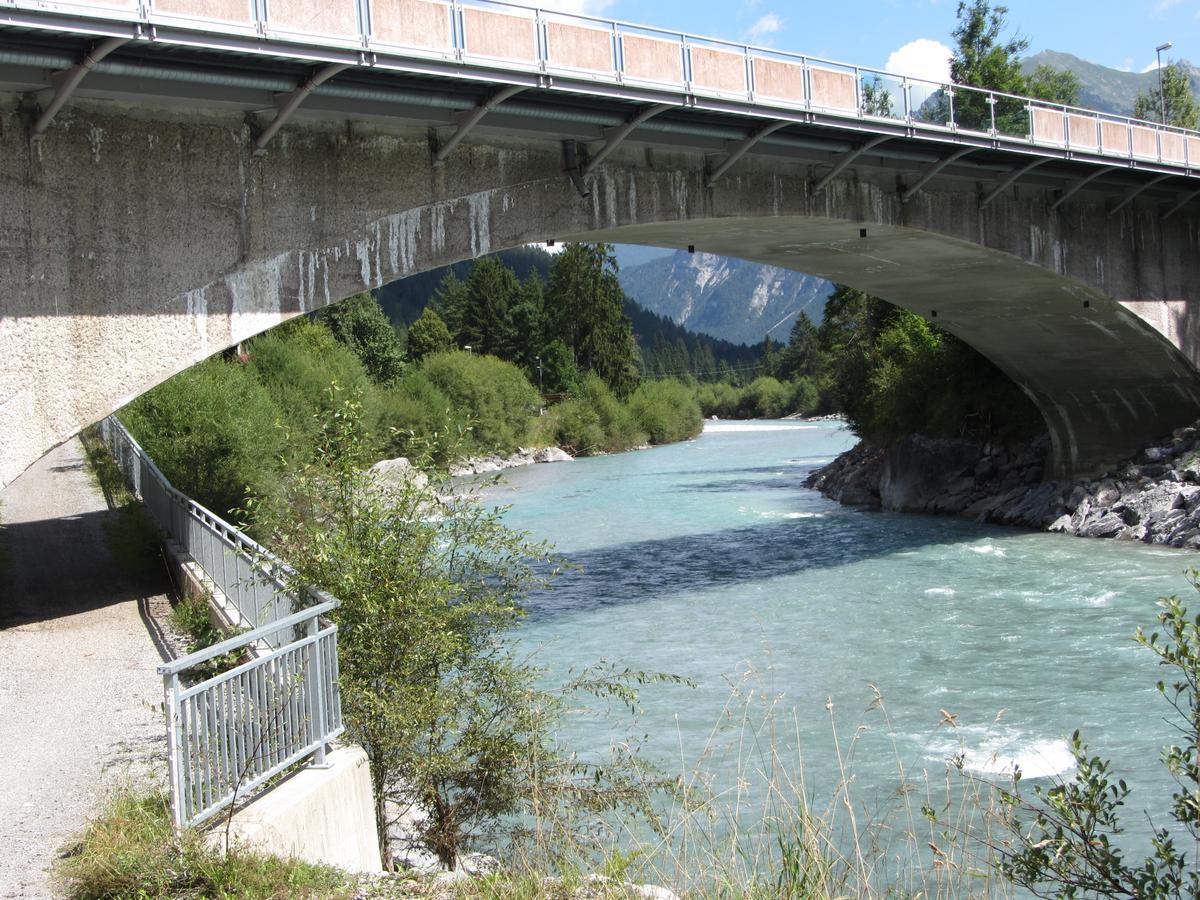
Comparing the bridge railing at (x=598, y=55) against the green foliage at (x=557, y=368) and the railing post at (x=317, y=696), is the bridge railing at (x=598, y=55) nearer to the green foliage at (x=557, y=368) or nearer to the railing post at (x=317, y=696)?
the railing post at (x=317, y=696)

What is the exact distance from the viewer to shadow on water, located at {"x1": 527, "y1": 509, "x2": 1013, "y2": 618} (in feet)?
71.2

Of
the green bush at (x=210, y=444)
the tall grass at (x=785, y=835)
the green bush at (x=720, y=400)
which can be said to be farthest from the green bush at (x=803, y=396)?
the tall grass at (x=785, y=835)

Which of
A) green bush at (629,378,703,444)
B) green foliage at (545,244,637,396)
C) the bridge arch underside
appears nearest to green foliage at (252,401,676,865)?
the bridge arch underside

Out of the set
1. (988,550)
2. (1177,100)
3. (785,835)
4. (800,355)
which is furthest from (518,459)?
(800,355)

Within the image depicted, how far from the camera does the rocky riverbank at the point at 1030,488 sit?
27031 mm

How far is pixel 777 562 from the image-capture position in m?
24.9

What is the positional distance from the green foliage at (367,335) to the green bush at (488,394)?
375 cm

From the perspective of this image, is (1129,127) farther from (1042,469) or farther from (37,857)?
(37,857)

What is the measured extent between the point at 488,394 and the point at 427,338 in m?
26.6

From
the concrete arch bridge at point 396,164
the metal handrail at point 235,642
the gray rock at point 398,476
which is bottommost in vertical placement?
the metal handrail at point 235,642

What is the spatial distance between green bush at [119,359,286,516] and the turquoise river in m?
5.20

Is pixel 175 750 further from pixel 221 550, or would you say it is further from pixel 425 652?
pixel 221 550

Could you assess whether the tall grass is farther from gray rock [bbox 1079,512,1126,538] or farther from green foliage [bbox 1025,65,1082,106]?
green foliage [bbox 1025,65,1082,106]

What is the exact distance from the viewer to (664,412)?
87.1 metres
